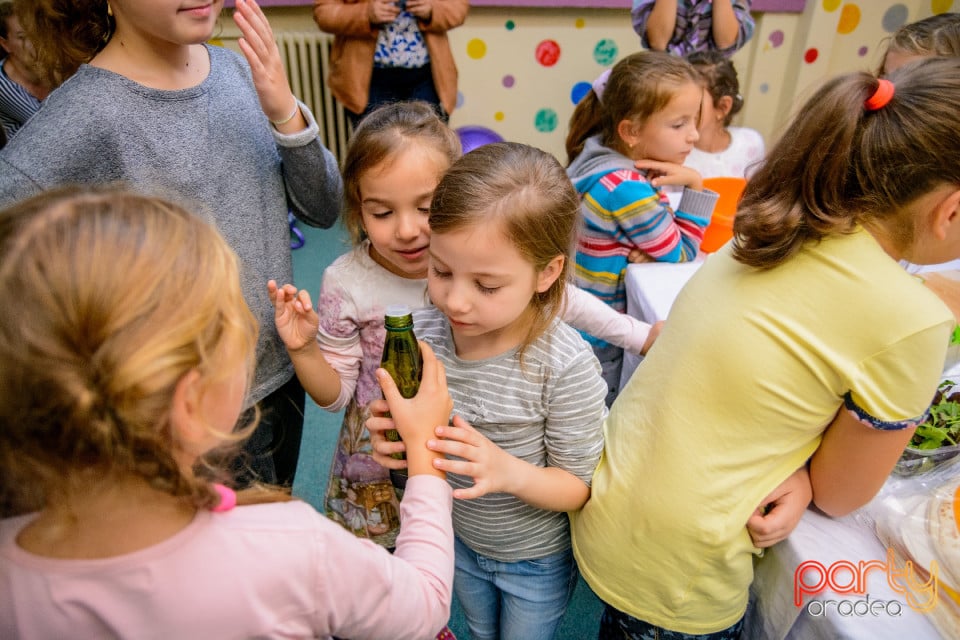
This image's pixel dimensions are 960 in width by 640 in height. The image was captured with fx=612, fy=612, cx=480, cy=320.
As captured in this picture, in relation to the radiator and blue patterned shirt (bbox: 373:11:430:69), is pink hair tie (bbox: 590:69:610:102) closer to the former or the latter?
blue patterned shirt (bbox: 373:11:430:69)

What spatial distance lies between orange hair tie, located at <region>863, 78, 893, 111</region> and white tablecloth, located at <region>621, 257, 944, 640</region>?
53 centimetres

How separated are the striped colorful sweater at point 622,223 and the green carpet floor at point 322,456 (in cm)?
60

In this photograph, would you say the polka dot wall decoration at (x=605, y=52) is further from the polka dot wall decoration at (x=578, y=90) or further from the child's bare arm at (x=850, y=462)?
the child's bare arm at (x=850, y=462)

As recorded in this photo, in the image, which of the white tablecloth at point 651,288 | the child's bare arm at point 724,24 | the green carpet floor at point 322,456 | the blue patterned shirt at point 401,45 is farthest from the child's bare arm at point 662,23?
the green carpet floor at point 322,456

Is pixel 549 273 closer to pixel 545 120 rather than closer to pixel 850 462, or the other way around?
pixel 850 462

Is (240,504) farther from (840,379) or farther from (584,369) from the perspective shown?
(840,379)

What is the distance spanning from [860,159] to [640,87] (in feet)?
2.81

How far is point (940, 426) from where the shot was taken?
836 mm

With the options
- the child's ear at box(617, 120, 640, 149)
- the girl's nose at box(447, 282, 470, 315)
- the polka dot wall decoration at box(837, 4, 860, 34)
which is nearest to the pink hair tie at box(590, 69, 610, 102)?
the child's ear at box(617, 120, 640, 149)

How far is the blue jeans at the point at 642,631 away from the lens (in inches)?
34.4

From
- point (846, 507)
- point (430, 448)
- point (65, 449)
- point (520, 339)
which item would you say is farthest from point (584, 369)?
point (65, 449)

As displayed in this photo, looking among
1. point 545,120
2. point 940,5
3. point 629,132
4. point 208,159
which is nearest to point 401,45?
point 545,120

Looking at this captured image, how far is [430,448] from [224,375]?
294 mm

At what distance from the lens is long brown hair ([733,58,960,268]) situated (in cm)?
72
